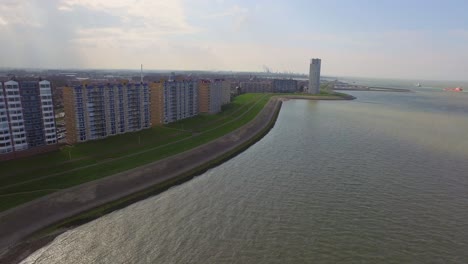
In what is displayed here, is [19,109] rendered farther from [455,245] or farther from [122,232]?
[455,245]

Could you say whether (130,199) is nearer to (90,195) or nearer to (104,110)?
(90,195)

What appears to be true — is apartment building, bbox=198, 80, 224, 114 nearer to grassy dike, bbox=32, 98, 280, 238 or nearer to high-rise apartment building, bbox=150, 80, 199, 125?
high-rise apartment building, bbox=150, 80, 199, 125

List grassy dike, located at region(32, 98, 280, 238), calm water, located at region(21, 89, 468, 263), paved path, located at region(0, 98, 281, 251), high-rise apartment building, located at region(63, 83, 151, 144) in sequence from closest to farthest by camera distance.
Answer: calm water, located at region(21, 89, 468, 263) < paved path, located at region(0, 98, 281, 251) < grassy dike, located at region(32, 98, 280, 238) < high-rise apartment building, located at region(63, 83, 151, 144)

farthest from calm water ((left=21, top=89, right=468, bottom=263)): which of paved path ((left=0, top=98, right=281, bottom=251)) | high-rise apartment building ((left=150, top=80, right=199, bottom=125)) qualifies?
high-rise apartment building ((left=150, top=80, right=199, bottom=125))

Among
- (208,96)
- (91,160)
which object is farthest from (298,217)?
(208,96)

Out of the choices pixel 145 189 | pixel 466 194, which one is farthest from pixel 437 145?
pixel 145 189

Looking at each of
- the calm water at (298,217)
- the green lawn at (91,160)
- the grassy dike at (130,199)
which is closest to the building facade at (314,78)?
the green lawn at (91,160)

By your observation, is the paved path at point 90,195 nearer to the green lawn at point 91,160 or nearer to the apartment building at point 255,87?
the green lawn at point 91,160
